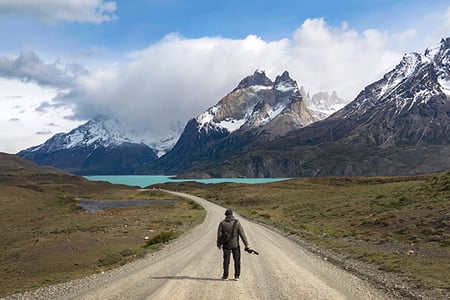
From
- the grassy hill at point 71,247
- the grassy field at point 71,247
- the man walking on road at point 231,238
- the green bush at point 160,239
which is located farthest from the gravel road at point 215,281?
the green bush at point 160,239

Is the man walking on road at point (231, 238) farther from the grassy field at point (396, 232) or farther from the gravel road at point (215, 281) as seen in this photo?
the grassy field at point (396, 232)

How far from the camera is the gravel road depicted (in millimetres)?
17172

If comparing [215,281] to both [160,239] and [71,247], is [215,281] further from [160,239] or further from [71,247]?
[71,247]

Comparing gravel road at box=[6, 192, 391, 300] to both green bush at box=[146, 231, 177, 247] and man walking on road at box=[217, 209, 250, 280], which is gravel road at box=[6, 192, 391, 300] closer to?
man walking on road at box=[217, 209, 250, 280]

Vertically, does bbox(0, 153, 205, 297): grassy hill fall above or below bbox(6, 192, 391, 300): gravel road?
below

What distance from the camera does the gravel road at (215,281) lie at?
17.2 metres

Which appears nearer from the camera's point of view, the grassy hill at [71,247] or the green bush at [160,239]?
the grassy hill at [71,247]

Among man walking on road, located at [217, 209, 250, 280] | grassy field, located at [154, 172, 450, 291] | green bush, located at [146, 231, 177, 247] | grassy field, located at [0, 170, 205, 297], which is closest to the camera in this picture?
man walking on road, located at [217, 209, 250, 280]

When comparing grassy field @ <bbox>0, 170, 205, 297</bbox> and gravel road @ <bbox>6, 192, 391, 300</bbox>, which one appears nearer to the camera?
gravel road @ <bbox>6, 192, 391, 300</bbox>

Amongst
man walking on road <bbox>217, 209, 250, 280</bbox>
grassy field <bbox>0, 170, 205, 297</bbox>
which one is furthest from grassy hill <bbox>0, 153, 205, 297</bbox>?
man walking on road <bbox>217, 209, 250, 280</bbox>

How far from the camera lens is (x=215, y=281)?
19484mm

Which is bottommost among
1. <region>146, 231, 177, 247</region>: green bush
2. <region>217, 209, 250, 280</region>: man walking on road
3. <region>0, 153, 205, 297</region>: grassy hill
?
<region>0, 153, 205, 297</region>: grassy hill

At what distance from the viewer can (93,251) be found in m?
34.7

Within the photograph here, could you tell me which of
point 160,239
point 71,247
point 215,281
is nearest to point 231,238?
point 215,281
